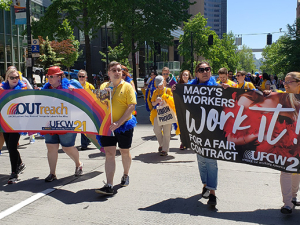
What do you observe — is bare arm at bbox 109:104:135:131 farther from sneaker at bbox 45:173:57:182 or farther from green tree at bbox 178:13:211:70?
green tree at bbox 178:13:211:70

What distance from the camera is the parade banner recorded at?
5.86m

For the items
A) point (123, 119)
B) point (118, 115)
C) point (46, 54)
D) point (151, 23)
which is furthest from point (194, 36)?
point (123, 119)

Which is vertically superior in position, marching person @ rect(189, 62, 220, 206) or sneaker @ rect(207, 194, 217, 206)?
marching person @ rect(189, 62, 220, 206)

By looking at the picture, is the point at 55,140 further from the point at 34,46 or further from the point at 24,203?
the point at 34,46

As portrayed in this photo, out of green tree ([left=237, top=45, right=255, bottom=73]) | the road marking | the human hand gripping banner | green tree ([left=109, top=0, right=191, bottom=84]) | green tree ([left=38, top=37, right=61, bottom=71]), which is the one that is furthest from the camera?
green tree ([left=237, top=45, right=255, bottom=73])

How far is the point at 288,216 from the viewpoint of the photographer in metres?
4.41

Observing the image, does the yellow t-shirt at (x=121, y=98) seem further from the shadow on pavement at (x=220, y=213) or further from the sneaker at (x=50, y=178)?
the sneaker at (x=50, y=178)

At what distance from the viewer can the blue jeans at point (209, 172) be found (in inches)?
188

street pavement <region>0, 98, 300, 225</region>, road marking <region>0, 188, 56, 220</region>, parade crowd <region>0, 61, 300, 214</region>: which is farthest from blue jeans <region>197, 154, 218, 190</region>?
road marking <region>0, 188, 56, 220</region>

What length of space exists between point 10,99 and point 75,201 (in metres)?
2.35

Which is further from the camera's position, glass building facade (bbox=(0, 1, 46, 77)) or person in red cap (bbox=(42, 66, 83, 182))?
glass building facade (bbox=(0, 1, 46, 77))

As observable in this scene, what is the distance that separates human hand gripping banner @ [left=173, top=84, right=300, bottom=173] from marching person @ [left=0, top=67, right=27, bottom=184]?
2872mm

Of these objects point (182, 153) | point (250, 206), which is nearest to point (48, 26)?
point (182, 153)

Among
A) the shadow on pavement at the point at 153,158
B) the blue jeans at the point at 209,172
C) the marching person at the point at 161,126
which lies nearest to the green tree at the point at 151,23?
the marching person at the point at 161,126
